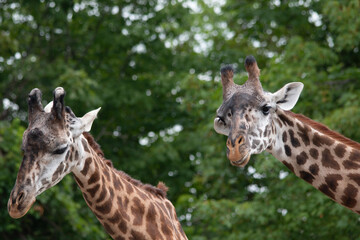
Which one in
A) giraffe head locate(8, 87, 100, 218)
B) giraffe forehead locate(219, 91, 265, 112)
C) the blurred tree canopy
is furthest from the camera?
the blurred tree canopy

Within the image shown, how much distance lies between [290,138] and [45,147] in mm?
2267

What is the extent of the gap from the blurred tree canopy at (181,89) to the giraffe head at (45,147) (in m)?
6.92

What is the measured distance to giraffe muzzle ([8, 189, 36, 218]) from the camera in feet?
19.8

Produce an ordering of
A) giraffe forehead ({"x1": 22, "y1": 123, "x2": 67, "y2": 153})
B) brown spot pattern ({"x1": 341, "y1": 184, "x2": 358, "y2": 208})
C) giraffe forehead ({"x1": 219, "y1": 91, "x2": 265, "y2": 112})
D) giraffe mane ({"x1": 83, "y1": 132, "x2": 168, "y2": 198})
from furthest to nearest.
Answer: giraffe mane ({"x1": 83, "y1": 132, "x2": 168, "y2": 198})
giraffe forehead ({"x1": 219, "y1": 91, "x2": 265, "y2": 112})
brown spot pattern ({"x1": 341, "y1": 184, "x2": 358, "y2": 208})
giraffe forehead ({"x1": 22, "y1": 123, "x2": 67, "y2": 153})

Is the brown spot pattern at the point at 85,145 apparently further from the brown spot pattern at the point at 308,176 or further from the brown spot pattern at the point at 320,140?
the brown spot pattern at the point at 320,140

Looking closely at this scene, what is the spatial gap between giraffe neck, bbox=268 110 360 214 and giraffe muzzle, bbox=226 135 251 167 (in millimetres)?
473

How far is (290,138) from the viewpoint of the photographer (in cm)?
690

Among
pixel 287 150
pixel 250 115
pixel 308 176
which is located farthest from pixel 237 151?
pixel 308 176

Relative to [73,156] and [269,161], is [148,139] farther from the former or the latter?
[73,156]

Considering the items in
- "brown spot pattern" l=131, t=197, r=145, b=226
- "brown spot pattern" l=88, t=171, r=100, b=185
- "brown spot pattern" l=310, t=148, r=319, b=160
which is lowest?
"brown spot pattern" l=131, t=197, r=145, b=226

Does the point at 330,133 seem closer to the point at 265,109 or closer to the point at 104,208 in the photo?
the point at 265,109

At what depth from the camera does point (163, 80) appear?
1825cm

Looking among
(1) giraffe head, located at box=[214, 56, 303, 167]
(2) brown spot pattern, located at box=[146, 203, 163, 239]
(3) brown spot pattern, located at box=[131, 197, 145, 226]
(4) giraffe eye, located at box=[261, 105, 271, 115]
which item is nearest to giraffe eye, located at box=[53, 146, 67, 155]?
(3) brown spot pattern, located at box=[131, 197, 145, 226]

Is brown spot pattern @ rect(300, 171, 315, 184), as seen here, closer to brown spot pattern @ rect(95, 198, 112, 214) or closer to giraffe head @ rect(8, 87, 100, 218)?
brown spot pattern @ rect(95, 198, 112, 214)
